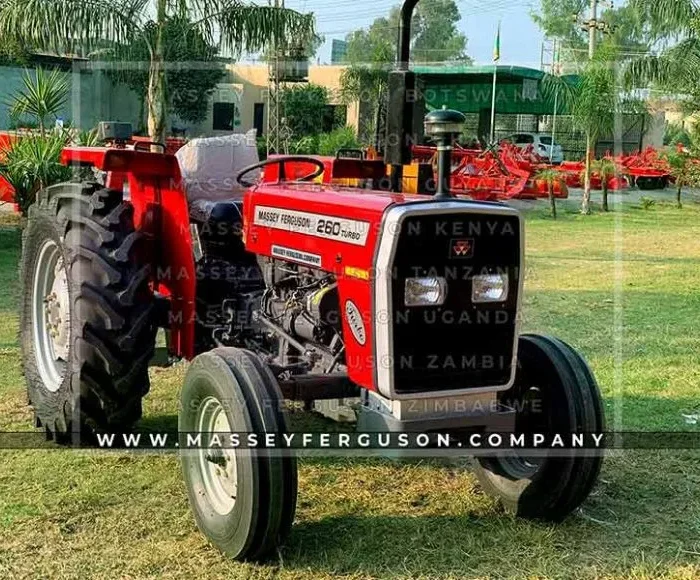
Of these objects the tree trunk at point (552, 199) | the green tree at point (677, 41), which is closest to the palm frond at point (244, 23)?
the tree trunk at point (552, 199)

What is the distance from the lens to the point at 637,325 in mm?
7375

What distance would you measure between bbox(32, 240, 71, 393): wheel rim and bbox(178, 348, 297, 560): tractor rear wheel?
119 centimetres

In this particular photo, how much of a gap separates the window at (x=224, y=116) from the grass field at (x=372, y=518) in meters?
26.6

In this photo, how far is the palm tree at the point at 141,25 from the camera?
37.7 feet

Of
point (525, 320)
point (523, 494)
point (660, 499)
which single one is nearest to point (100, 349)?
point (523, 494)

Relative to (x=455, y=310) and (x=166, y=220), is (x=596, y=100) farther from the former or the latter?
(x=455, y=310)

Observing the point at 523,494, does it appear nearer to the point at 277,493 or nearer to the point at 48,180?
the point at 277,493

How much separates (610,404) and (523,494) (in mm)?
1759

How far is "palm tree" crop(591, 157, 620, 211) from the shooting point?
1875cm

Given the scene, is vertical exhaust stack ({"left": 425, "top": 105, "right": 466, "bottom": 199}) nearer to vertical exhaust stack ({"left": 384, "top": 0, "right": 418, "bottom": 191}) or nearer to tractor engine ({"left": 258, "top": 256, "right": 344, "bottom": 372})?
vertical exhaust stack ({"left": 384, "top": 0, "right": 418, "bottom": 191})

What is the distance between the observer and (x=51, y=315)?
4.77 metres

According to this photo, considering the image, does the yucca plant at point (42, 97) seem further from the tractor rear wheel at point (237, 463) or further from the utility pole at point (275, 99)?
the tractor rear wheel at point (237, 463)

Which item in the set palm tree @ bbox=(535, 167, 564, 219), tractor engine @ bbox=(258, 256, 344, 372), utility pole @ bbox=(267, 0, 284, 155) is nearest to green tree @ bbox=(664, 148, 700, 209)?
palm tree @ bbox=(535, 167, 564, 219)

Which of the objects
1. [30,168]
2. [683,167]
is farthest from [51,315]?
[683,167]
